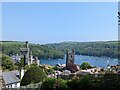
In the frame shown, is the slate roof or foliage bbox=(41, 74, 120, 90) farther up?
foliage bbox=(41, 74, 120, 90)

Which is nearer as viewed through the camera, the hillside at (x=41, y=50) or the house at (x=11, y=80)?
the house at (x=11, y=80)

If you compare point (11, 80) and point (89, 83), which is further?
point (11, 80)

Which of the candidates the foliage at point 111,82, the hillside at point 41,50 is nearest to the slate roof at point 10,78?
the foliage at point 111,82

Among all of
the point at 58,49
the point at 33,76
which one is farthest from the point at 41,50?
the point at 33,76

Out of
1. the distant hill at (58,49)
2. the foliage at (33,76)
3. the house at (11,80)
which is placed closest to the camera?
the foliage at (33,76)

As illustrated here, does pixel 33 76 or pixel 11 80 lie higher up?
pixel 33 76

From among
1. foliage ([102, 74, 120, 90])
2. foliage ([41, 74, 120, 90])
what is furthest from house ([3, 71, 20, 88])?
foliage ([102, 74, 120, 90])

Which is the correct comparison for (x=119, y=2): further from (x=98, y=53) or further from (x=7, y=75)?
(x=98, y=53)

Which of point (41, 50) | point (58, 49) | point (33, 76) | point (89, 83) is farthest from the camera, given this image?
point (58, 49)

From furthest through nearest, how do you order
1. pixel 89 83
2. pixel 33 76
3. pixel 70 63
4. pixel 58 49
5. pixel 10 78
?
pixel 58 49
pixel 70 63
pixel 10 78
pixel 33 76
pixel 89 83

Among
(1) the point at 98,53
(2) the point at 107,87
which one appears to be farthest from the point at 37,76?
(1) the point at 98,53

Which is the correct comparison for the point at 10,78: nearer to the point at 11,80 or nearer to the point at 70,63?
the point at 11,80

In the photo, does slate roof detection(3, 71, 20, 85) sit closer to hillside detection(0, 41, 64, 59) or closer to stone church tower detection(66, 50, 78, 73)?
stone church tower detection(66, 50, 78, 73)

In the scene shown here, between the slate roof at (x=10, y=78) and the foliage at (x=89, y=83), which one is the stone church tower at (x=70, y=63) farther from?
the foliage at (x=89, y=83)
